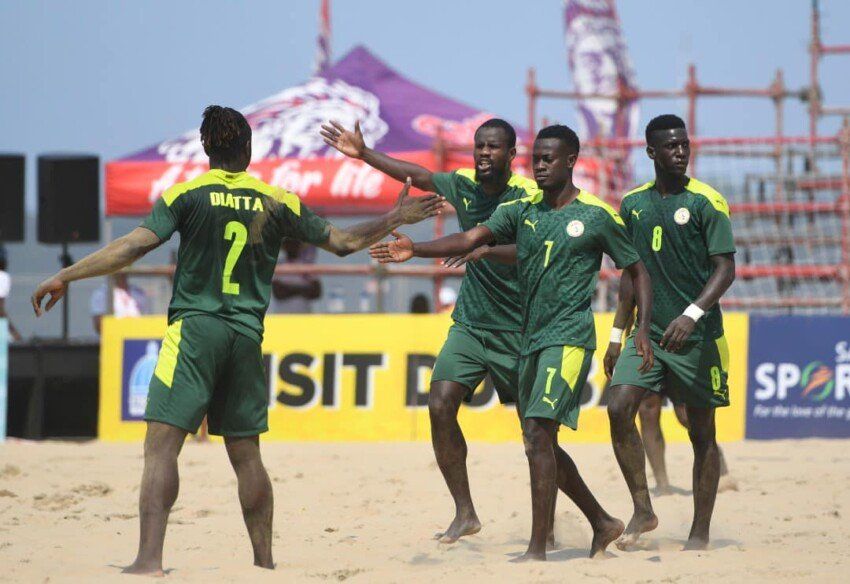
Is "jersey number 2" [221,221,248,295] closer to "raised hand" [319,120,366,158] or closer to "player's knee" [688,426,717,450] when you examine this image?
"raised hand" [319,120,366,158]

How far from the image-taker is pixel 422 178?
7.16 meters

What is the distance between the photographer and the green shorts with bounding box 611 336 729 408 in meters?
6.59

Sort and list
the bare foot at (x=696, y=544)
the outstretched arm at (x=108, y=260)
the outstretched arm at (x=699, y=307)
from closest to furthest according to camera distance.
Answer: the outstretched arm at (x=108, y=260) → the outstretched arm at (x=699, y=307) → the bare foot at (x=696, y=544)

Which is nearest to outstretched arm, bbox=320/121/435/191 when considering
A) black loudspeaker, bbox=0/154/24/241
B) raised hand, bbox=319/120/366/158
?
raised hand, bbox=319/120/366/158

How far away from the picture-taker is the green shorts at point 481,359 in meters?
6.76

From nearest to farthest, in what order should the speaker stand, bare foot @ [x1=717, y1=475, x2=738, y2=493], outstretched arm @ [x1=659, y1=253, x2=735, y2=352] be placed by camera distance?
1. outstretched arm @ [x1=659, y1=253, x2=735, y2=352]
2. bare foot @ [x1=717, y1=475, x2=738, y2=493]
3. the speaker stand

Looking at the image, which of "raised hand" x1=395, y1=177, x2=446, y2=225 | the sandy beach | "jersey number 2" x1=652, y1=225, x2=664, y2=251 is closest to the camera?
"raised hand" x1=395, y1=177, x2=446, y2=225

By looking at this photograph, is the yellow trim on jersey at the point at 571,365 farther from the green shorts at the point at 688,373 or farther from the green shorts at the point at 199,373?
the green shorts at the point at 199,373

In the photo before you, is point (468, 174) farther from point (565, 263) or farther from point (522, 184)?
point (565, 263)

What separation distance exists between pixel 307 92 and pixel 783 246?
601cm

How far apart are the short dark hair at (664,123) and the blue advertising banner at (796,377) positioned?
17.9 feet

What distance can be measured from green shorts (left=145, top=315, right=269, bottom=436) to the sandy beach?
635 mm

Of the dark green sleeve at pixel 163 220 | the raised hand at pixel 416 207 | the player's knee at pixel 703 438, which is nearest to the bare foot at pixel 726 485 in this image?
the player's knee at pixel 703 438

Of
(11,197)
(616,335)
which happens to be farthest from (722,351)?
(11,197)
